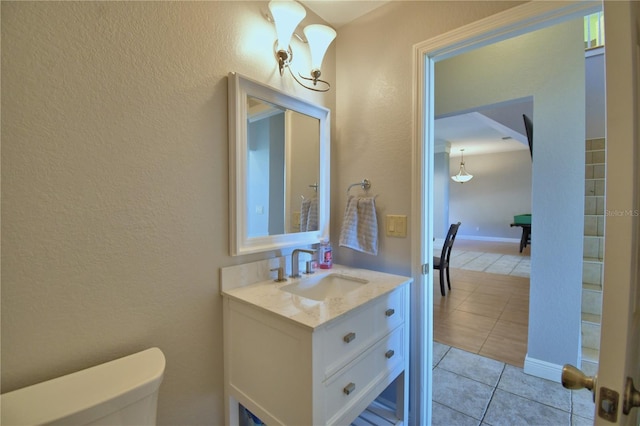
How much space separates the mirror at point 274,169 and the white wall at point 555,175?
159cm

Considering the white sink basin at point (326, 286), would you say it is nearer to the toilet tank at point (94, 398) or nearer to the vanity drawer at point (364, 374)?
the vanity drawer at point (364, 374)

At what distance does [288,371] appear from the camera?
0.98 meters

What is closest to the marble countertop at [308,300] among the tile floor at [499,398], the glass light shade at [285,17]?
the tile floor at [499,398]

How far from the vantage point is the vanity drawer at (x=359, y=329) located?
0.98m

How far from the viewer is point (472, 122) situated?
518 centimetres

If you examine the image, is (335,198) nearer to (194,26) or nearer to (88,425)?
(194,26)

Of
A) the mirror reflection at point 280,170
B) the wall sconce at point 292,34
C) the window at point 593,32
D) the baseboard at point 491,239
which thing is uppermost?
the window at point 593,32

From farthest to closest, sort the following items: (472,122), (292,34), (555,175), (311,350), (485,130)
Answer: (485,130) < (472,122) < (555,175) < (292,34) < (311,350)

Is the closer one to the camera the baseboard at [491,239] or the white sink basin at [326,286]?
the white sink basin at [326,286]

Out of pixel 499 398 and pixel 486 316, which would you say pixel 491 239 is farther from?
pixel 499 398

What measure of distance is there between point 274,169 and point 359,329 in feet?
2.84

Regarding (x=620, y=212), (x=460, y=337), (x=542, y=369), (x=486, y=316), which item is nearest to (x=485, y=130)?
(x=486, y=316)

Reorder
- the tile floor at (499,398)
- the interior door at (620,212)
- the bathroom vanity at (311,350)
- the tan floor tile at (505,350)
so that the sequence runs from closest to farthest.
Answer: the interior door at (620,212)
the bathroom vanity at (311,350)
the tile floor at (499,398)
the tan floor tile at (505,350)

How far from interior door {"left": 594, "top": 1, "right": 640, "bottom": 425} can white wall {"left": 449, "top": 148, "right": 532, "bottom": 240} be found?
30.2 feet
